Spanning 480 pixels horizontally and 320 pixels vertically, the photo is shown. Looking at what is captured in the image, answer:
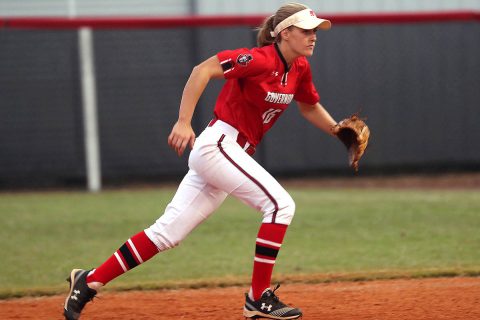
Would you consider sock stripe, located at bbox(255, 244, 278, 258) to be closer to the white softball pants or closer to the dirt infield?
the white softball pants

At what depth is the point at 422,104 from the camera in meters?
13.5

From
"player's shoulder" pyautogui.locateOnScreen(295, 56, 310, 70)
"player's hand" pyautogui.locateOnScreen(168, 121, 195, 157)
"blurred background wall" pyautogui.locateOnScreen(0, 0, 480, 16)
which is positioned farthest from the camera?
"blurred background wall" pyautogui.locateOnScreen(0, 0, 480, 16)

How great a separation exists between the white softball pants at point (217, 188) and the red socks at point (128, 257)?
54 mm

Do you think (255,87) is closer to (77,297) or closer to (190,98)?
(190,98)

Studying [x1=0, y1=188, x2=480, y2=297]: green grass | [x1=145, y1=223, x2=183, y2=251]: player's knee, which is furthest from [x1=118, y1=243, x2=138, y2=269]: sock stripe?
[x1=0, y1=188, x2=480, y2=297]: green grass

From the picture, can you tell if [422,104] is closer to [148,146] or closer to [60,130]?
[148,146]

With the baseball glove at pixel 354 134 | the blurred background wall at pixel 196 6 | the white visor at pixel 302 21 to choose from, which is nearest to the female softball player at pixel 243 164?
the white visor at pixel 302 21

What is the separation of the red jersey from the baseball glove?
1.41 ft

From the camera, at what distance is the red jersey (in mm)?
4898

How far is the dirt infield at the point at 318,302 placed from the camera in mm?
5453

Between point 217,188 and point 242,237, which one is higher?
point 217,188

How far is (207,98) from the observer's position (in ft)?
43.2

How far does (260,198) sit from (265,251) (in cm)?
29

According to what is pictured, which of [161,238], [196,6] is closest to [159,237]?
[161,238]
